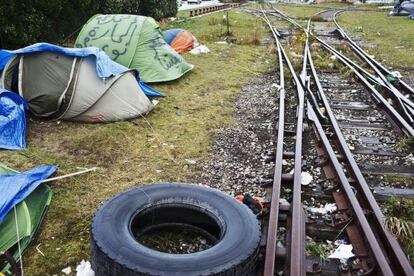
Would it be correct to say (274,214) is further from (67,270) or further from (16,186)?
(16,186)

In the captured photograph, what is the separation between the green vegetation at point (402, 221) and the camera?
15.0 ft

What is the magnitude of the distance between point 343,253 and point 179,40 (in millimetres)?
11748

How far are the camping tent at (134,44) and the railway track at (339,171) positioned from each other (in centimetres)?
301

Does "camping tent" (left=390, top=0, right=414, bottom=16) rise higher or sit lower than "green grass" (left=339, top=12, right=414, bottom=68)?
higher

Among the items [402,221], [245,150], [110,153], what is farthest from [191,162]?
[402,221]

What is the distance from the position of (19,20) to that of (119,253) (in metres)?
10.3

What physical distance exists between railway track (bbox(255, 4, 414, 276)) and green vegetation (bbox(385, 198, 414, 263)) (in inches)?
5.0

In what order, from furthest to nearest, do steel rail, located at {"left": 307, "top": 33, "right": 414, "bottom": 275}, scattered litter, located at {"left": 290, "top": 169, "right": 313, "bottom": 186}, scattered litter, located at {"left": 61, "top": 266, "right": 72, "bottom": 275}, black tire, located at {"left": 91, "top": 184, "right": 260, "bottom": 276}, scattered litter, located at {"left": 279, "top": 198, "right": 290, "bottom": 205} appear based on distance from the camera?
scattered litter, located at {"left": 290, "top": 169, "right": 313, "bottom": 186} → scattered litter, located at {"left": 279, "top": 198, "right": 290, "bottom": 205} → scattered litter, located at {"left": 61, "top": 266, "right": 72, "bottom": 275} → steel rail, located at {"left": 307, "top": 33, "right": 414, "bottom": 275} → black tire, located at {"left": 91, "top": 184, "right": 260, "bottom": 276}

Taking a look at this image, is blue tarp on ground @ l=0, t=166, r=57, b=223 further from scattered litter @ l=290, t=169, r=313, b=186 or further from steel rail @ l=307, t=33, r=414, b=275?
steel rail @ l=307, t=33, r=414, b=275

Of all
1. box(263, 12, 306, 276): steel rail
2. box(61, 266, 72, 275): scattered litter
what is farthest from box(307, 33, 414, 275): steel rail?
box(61, 266, 72, 275): scattered litter

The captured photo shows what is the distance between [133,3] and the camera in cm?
2125

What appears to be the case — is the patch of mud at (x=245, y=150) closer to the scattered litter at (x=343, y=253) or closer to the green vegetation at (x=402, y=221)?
the scattered litter at (x=343, y=253)

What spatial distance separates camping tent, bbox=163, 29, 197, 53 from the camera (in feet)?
48.9

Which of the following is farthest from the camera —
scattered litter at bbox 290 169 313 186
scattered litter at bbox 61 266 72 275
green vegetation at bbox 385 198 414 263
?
scattered litter at bbox 290 169 313 186
